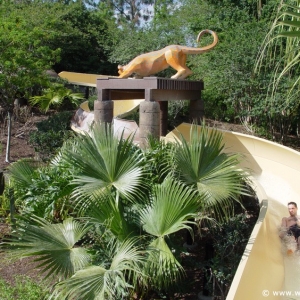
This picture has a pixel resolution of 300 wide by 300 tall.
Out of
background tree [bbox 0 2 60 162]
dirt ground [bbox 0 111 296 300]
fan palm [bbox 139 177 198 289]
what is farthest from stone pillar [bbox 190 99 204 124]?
fan palm [bbox 139 177 198 289]

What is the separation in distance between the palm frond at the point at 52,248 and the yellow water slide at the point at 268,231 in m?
1.59

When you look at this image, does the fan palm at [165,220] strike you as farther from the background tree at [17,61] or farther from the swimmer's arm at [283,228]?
the background tree at [17,61]

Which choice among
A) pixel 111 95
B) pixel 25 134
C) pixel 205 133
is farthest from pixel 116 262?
pixel 25 134

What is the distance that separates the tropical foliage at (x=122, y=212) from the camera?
4039 mm

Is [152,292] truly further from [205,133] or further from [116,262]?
[205,133]

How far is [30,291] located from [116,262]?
4.65ft

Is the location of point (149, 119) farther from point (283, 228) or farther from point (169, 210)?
point (169, 210)

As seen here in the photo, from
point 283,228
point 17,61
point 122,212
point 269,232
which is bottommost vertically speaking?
point 283,228

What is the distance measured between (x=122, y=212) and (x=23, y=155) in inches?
376

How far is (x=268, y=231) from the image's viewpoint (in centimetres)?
530

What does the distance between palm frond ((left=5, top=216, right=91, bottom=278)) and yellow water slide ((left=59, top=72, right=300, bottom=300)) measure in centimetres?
159

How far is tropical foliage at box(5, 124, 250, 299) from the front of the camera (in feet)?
13.3

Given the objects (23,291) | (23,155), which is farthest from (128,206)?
(23,155)

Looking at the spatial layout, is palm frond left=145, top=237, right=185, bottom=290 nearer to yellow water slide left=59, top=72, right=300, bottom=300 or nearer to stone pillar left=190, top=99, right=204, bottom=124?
yellow water slide left=59, top=72, right=300, bottom=300
